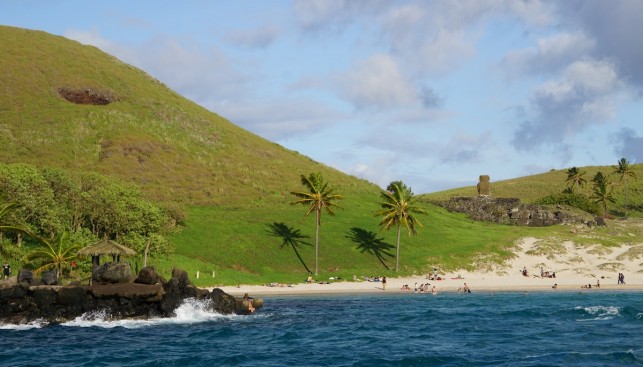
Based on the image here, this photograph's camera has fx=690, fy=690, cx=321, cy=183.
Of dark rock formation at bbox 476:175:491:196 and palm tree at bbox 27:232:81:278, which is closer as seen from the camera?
palm tree at bbox 27:232:81:278

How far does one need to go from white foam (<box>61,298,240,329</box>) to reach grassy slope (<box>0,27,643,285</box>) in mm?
21614

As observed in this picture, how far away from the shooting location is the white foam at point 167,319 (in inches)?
2074

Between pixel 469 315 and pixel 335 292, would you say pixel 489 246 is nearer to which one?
pixel 335 292

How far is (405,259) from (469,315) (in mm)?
38764

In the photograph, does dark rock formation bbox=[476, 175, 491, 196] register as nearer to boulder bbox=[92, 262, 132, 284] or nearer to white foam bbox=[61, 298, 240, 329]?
white foam bbox=[61, 298, 240, 329]

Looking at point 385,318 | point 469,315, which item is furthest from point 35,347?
point 469,315

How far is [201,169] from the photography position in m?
134

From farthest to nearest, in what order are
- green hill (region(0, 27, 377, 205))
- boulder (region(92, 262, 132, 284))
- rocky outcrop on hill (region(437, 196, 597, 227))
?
rocky outcrop on hill (region(437, 196, 597, 227))
green hill (region(0, 27, 377, 205))
boulder (region(92, 262, 132, 284))

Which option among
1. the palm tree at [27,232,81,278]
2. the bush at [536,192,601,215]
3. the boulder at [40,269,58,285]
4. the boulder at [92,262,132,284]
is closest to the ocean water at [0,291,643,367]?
the boulder at [92,262,132,284]

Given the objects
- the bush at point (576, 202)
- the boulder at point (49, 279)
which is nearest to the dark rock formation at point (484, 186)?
the bush at point (576, 202)

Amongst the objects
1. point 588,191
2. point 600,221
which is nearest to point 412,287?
point 600,221

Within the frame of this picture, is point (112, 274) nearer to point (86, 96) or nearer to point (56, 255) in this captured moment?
point (56, 255)

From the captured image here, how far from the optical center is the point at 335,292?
79250mm

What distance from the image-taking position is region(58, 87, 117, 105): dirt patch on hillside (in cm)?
15350
